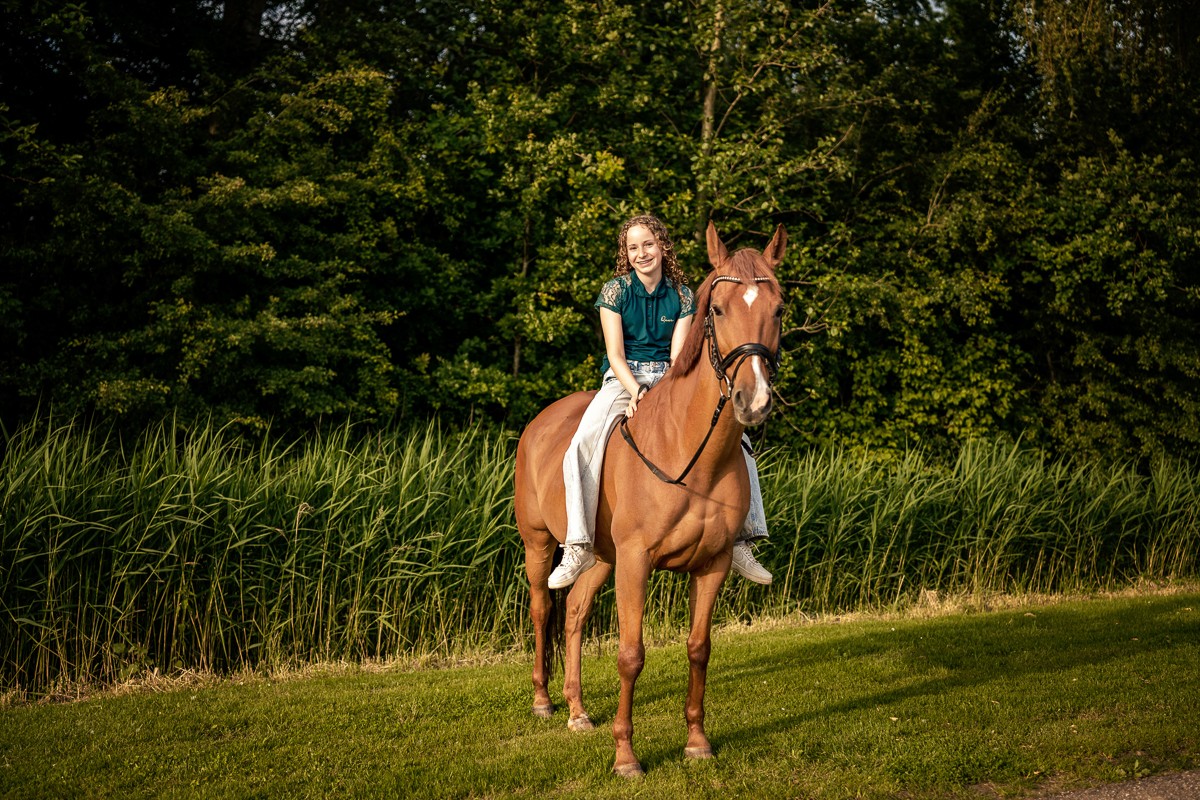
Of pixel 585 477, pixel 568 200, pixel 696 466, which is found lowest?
pixel 585 477

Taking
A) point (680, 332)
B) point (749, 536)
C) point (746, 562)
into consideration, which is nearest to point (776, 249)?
point (680, 332)

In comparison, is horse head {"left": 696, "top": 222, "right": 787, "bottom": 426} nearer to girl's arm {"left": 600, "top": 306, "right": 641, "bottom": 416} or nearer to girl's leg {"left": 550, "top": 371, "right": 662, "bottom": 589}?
girl's arm {"left": 600, "top": 306, "right": 641, "bottom": 416}

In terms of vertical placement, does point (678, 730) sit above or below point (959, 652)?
above

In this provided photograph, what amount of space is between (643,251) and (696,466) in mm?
1396

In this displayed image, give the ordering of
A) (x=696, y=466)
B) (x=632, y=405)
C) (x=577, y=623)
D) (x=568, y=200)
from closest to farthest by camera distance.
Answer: (x=696, y=466) < (x=632, y=405) < (x=577, y=623) < (x=568, y=200)

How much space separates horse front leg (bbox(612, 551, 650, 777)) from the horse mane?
3.18 feet

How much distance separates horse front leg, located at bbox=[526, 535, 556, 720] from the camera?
633 centimetres

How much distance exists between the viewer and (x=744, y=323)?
4.19m

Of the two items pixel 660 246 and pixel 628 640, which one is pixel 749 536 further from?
pixel 660 246

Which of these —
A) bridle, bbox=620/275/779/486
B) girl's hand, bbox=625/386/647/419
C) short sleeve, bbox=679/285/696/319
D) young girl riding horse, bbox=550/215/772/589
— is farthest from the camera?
short sleeve, bbox=679/285/696/319

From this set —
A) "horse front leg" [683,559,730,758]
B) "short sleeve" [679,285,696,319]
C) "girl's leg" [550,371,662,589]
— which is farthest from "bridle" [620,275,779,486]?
"short sleeve" [679,285,696,319]

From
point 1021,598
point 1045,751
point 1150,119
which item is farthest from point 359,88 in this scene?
point 1150,119

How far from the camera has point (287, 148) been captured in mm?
13750

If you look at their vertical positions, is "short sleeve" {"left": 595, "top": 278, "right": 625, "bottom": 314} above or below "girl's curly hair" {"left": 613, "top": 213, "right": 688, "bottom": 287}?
below
